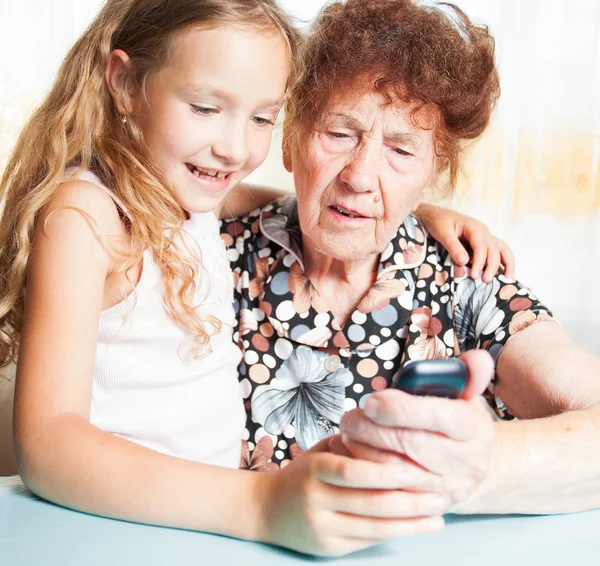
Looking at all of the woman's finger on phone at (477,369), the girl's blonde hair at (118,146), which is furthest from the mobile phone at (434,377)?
the girl's blonde hair at (118,146)

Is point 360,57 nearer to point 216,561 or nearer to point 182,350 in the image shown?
point 182,350

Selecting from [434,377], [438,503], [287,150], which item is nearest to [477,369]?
[434,377]

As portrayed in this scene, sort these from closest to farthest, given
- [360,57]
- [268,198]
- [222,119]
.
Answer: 1. [222,119]
2. [360,57]
3. [268,198]

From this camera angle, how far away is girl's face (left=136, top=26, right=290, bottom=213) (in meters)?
1.33

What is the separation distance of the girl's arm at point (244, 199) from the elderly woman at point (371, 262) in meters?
0.03

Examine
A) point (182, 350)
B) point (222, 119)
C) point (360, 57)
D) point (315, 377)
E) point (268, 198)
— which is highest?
point (360, 57)

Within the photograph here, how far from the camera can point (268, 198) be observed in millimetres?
1943

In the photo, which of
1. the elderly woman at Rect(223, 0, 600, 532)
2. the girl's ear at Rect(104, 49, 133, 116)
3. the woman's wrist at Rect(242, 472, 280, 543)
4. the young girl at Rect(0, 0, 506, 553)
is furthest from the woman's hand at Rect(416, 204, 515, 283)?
the woman's wrist at Rect(242, 472, 280, 543)

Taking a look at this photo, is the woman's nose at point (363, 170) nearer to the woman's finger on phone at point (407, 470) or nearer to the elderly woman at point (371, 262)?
the elderly woman at point (371, 262)

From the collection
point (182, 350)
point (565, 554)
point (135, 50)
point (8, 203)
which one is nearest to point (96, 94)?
point (135, 50)

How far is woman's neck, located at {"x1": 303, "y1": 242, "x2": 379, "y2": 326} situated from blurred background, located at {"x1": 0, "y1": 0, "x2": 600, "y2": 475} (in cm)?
130

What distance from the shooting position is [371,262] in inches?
70.9

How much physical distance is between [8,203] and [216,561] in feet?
2.75

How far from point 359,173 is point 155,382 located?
57 centimetres
